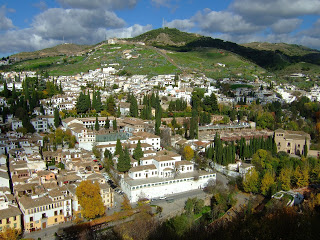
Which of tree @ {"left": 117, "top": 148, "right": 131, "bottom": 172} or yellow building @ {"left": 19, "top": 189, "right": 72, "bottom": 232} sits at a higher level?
tree @ {"left": 117, "top": 148, "right": 131, "bottom": 172}

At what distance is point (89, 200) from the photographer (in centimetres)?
2095

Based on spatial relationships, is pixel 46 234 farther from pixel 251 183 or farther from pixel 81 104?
pixel 81 104

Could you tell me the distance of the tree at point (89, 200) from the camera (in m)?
20.8

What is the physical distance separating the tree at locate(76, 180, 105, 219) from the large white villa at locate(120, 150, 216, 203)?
3.55m

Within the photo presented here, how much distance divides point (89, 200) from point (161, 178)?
24.5 feet

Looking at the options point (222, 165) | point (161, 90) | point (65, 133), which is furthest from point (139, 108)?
point (222, 165)

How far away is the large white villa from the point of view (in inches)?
977

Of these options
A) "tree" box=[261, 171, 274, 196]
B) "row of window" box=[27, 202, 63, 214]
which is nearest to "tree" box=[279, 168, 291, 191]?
"tree" box=[261, 171, 274, 196]

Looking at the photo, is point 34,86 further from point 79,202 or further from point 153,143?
point 79,202

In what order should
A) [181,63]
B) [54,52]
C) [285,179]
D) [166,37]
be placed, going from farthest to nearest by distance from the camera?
[54,52] → [166,37] → [181,63] → [285,179]

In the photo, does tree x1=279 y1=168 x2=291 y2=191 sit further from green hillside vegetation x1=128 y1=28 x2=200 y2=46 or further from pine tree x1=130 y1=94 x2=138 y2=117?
green hillside vegetation x1=128 y1=28 x2=200 y2=46

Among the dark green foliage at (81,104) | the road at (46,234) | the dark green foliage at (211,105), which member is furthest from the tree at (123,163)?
the dark green foliage at (211,105)

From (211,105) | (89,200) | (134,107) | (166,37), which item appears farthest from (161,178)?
(166,37)

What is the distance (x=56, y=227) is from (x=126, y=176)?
7.99 m
